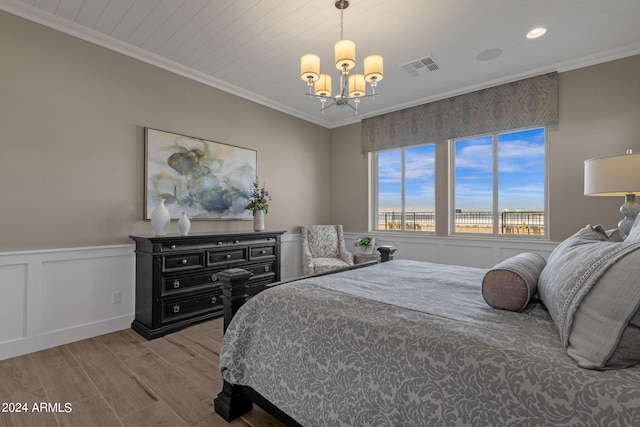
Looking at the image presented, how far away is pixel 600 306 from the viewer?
897 millimetres

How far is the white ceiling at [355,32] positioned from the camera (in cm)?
247

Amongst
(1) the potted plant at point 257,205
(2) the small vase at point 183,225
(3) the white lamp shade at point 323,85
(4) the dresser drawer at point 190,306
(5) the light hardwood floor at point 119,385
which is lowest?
(5) the light hardwood floor at point 119,385

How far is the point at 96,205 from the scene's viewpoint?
9.55 ft

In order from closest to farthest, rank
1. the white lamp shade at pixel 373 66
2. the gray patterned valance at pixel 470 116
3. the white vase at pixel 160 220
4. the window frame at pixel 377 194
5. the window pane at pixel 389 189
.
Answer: the white lamp shade at pixel 373 66
the white vase at pixel 160 220
the gray patterned valance at pixel 470 116
the window frame at pixel 377 194
the window pane at pixel 389 189

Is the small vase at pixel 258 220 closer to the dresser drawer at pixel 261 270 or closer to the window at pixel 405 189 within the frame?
the dresser drawer at pixel 261 270

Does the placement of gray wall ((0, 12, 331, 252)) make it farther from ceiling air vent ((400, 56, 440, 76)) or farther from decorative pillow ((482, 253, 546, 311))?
decorative pillow ((482, 253, 546, 311))

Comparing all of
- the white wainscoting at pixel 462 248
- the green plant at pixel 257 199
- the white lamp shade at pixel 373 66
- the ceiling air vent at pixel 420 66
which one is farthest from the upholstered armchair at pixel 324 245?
the white lamp shade at pixel 373 66

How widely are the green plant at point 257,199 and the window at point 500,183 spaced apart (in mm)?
2714

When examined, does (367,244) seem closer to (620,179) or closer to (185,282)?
(185,282)

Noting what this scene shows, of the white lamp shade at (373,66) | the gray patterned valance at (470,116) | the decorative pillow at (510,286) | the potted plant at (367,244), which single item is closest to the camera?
the decorative pillow at (510,286)

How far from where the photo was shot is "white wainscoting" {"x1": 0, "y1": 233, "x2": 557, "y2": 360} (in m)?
2.47

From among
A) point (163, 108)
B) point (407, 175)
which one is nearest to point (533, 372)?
point (163, 108)

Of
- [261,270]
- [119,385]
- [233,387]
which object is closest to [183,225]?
[261,270]

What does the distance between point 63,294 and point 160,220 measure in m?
1.03
